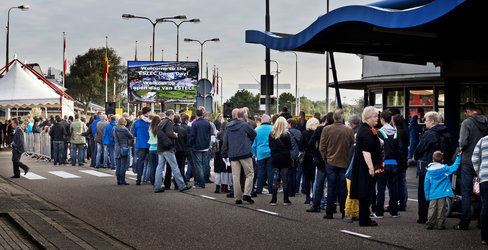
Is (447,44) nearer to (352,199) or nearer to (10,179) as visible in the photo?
(352,199)

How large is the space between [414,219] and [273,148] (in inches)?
122

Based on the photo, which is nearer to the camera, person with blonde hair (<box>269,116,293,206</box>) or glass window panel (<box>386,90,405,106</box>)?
person with blonde hair (<box>269,116,293,206</box>)

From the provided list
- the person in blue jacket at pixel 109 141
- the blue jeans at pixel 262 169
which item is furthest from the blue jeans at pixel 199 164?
the person in blue jacket at pixel 109 141

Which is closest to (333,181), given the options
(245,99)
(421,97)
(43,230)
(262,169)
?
(262,169)

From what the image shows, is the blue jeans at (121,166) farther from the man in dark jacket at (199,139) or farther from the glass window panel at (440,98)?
the glass window panel at (440,98)

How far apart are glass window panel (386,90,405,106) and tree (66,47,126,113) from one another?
6508 centimetres

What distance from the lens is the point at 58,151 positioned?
83.5 ft

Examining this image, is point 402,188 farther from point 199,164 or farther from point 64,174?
point 64,174

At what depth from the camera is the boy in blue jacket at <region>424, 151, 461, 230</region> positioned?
10281mm

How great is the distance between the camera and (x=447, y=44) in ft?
51.3

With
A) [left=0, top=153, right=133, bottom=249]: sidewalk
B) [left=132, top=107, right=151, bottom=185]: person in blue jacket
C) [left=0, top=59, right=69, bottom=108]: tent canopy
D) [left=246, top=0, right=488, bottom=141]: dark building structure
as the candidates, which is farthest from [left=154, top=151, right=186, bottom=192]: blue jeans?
[left=0, top=59, right=69, bottom=108]: tent canopy

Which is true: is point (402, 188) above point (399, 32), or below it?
below

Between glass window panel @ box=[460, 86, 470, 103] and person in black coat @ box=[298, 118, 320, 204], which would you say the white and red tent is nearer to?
glass window panel @ box=[460, 86, 470, 103]

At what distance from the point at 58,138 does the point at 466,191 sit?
18.1m
